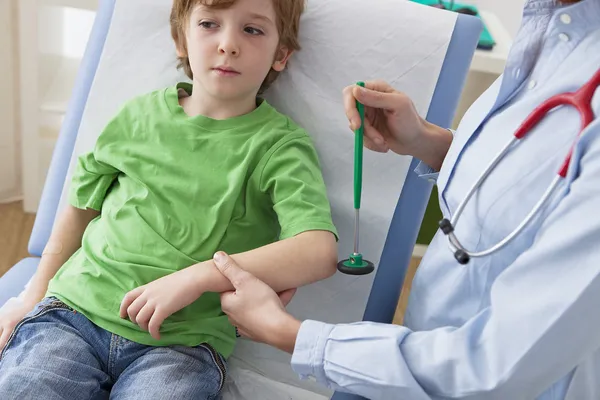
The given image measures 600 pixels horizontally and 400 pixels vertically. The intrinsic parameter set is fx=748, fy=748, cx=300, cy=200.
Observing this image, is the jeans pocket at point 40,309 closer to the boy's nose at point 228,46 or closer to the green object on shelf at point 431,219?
the boy's nose at point 228,46

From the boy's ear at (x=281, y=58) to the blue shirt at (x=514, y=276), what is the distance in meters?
0.43

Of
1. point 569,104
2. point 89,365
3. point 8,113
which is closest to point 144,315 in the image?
point 89,365

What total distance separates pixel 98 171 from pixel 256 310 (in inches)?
18.6

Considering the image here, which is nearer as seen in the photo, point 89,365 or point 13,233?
point 89,365

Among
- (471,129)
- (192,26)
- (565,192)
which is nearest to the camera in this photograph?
(565,192)

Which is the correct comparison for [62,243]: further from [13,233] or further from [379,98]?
[13,233]

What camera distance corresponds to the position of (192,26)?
52.4 inches

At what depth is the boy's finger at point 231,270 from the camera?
1132 mm

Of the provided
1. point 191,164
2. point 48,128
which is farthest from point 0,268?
point 191,164

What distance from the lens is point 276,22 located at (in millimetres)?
1330

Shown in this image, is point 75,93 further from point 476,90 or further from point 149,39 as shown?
point 476,90

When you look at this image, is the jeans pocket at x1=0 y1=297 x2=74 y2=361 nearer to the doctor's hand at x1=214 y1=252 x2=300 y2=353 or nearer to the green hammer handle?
the doctor's hand at x1=214 y1=252 x2=300 y2=353

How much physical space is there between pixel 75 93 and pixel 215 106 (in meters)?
0.42

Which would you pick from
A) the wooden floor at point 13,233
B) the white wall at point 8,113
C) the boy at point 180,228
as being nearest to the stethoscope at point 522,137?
the boy at point 180,228
